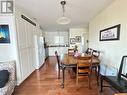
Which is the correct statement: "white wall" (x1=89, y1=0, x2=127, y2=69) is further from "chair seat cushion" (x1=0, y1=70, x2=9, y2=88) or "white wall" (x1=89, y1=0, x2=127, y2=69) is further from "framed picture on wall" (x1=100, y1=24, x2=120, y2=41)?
"chair seat cushion" (x1=0, y1=70, x2=9, y2=88)

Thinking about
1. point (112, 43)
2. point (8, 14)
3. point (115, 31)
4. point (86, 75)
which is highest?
point (8, 14)

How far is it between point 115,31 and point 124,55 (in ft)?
2.57

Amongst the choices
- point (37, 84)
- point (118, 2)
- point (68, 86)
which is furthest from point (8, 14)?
point (118, 2)

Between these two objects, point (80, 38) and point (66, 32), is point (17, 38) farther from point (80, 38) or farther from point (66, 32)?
point (66, 32)

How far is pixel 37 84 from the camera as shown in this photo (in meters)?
3.27

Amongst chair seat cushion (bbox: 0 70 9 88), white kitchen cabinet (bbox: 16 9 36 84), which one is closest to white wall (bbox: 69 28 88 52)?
white kitchen cabinet (bbox: 16 9 36 84)

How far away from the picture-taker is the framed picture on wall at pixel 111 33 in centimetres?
292

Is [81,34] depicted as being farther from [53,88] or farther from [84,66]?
[53,88]

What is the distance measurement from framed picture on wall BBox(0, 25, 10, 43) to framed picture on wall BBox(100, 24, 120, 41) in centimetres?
297

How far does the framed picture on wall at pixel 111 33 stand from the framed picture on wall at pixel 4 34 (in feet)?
9.75

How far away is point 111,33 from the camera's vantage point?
10.8 feet

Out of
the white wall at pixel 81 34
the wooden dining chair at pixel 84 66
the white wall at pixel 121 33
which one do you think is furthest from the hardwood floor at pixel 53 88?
the white wall at pixel 81 34

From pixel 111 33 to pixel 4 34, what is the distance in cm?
309

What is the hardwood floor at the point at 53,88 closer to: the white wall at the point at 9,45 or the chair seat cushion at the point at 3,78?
the chair seat cushion at the point at 3,78
